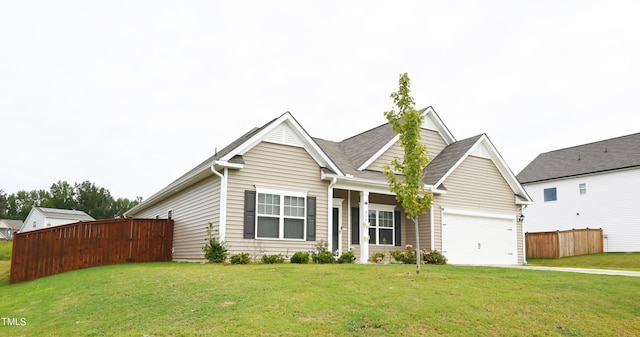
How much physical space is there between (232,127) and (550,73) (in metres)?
16.6

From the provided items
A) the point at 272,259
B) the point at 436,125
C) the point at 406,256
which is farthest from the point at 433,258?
the point at 436,125

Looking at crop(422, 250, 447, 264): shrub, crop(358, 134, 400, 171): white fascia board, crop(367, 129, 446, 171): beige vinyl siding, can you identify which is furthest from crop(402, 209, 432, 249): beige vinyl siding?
crop(358, 134, 400, 171): white fascia board

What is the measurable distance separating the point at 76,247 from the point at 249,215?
21.1ft

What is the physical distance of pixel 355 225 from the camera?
1945 centimetres

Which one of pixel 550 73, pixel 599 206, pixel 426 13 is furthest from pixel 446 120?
pixel 599 206

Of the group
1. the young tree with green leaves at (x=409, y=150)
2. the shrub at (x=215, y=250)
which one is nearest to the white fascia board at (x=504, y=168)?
the young tree with green leaves at (x=409, y=150)

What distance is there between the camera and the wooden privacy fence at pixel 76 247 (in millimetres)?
17250

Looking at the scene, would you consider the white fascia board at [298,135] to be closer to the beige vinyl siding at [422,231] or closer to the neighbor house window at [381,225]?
the neighbor house window at [381,225]

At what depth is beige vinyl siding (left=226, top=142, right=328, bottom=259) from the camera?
1544 centimetres

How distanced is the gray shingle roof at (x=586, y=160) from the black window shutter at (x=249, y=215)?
23548 mm

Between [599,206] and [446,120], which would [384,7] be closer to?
[446,120]

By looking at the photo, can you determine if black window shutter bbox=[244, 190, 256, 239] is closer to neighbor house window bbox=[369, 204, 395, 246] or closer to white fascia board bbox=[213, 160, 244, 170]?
white fascia board bbox=[213, 160, 244, 170]

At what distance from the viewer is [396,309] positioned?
26.9 feet

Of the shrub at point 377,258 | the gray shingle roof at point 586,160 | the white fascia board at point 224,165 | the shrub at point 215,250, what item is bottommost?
the shrub at point 377,258
